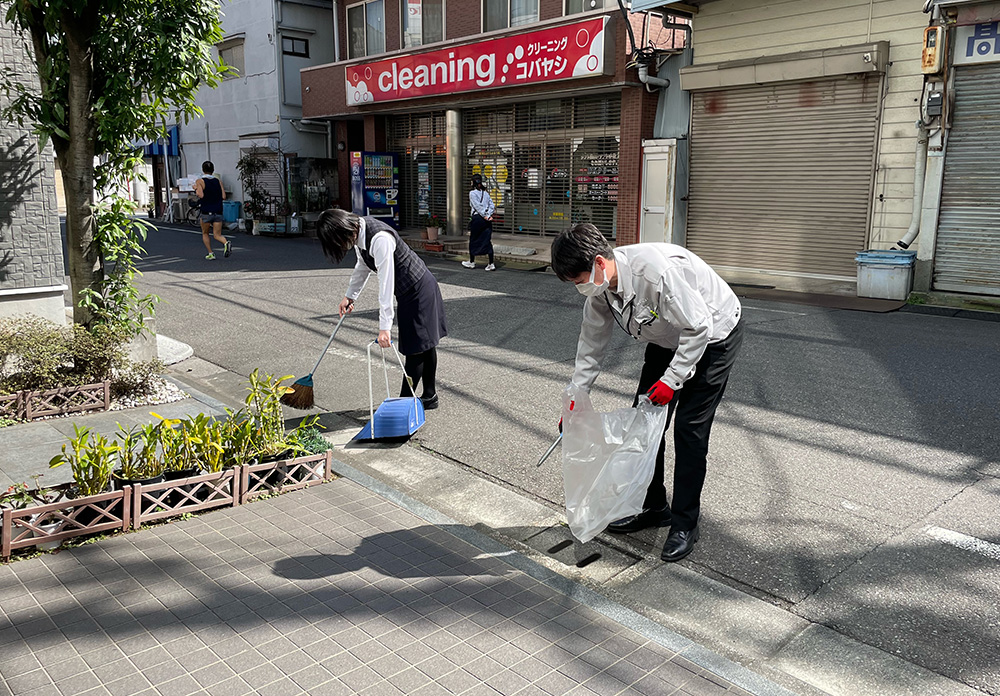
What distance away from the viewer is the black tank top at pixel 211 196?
55.1 feet

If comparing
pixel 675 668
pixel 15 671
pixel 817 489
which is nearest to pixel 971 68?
pixel 817 489

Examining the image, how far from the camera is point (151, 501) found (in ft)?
13.7

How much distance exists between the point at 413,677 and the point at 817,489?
2.95 meters

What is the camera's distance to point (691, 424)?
3.69m

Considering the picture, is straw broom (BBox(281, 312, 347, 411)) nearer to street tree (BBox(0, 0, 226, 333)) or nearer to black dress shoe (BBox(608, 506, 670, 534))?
street tree (BBox(0, 0, 226, 333))

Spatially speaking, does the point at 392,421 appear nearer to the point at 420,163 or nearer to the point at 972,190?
Result: the point at 972,190

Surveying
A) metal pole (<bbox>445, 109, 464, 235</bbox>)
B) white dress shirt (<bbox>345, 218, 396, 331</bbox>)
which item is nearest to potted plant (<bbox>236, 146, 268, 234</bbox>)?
metal pole (<bbox>445, 109, 464, 235</bbox>)

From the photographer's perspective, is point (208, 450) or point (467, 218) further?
point (467, 218)

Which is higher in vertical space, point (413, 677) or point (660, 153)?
point (660, 153)

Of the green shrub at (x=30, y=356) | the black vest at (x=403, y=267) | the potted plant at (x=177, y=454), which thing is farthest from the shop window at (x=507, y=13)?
the potted plant at (x=177, y=454)

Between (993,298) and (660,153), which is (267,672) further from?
(660,153)

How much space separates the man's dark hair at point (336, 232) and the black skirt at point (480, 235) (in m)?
10.6

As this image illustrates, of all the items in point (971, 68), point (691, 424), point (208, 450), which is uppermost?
point (971, 68)

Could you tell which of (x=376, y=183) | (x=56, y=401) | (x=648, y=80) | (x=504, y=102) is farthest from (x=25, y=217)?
(x=376, y=183)
